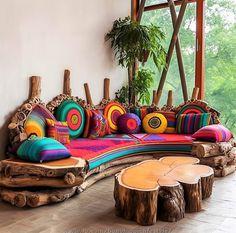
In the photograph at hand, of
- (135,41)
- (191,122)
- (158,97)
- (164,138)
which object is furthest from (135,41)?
(164,138)

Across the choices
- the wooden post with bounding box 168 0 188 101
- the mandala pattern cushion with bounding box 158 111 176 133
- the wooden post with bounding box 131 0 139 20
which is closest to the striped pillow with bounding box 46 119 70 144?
the mandala pattern cushion with bounding box 158 111 176 133

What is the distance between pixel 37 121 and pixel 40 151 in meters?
0.79

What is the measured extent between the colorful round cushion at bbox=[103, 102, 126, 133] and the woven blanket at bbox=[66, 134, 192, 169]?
0.36 metres

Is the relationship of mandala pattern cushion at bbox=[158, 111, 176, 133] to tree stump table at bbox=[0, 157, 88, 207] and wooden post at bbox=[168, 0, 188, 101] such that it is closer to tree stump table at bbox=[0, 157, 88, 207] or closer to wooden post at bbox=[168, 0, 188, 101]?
wooden post at bbox=[168, 0, 188, 101]

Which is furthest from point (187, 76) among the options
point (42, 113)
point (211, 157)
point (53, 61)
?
point (42, 113)

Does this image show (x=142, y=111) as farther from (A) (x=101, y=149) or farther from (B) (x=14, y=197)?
(B) (x=14, y=197)

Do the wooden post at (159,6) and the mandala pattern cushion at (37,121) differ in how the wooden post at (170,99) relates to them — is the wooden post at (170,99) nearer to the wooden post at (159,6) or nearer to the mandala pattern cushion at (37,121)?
the wooden post at (159,6)

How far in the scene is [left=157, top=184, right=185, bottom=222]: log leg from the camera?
2.51 metres

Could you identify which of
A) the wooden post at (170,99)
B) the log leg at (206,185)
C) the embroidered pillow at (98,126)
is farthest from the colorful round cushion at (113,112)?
the log leg at (206,185)

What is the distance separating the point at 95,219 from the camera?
258 cm

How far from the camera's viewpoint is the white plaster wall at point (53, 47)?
3549 millimetres

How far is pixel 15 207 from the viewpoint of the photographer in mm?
2793

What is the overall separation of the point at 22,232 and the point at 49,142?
851 millimetres

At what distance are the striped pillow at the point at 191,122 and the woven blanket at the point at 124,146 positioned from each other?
7.0 inches
